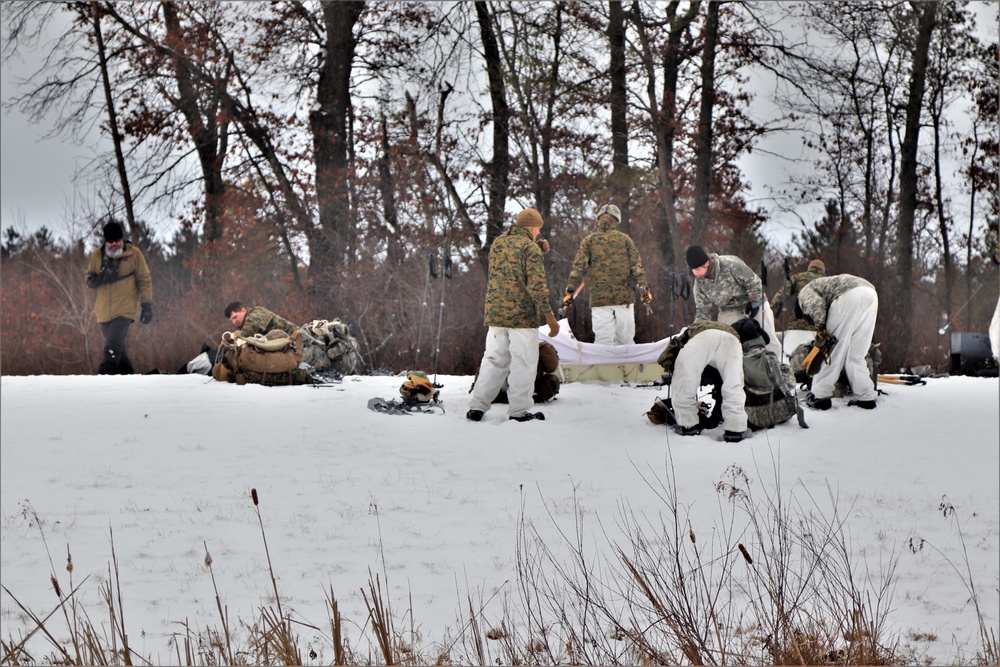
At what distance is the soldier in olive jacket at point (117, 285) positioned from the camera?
411 cm

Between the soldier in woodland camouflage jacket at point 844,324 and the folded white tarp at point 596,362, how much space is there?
2.88 feet

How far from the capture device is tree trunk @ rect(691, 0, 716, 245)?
146 inches

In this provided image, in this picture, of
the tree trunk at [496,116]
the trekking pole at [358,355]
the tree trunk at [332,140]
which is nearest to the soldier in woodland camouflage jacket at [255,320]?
the trekking pole at [358,355]

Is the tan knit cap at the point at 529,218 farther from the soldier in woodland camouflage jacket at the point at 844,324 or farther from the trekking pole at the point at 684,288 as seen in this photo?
the soldier in woodland camouflage jacket at the point at 844,324

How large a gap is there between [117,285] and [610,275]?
90.4 inches

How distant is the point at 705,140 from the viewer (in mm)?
3719

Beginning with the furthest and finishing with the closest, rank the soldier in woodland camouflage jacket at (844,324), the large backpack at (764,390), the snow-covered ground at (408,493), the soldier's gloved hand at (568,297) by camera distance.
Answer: the soldier's gloved hand at (568,297), the soldier in woodland camouflage jacket at (844,324), the large backpack at (764,390), the snow-covered ground at (408,493)

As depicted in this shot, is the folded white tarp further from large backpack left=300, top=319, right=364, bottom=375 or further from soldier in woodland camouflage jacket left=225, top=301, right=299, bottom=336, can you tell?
soldier in woodland camouflage jacket left=225, top=301, right=299, bottom=336

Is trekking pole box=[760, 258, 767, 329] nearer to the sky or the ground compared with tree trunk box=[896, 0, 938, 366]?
nearer to the ground

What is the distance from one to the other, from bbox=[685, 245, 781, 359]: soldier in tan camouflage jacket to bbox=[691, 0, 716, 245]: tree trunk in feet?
0.40

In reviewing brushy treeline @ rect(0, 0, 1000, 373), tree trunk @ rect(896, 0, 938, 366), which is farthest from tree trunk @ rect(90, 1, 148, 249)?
tree trunk @ rect(896, 0, 938, 366)

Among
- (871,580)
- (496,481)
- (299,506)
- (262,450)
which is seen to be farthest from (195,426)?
(871,580)

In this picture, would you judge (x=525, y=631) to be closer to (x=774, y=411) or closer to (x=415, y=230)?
(x=774, y=411)

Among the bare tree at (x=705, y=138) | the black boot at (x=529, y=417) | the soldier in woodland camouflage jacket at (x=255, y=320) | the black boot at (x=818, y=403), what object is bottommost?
the black boot at (x=529, y=417)
